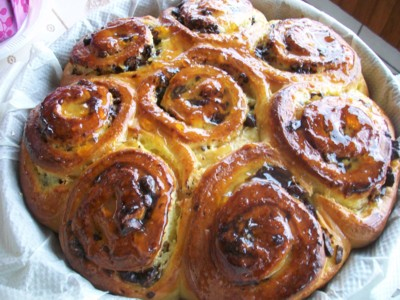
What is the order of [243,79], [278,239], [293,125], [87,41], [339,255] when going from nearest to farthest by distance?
1. [278,239]
2. [339,255]
3. [293,125]
4. [243,79]
5. [87,41]

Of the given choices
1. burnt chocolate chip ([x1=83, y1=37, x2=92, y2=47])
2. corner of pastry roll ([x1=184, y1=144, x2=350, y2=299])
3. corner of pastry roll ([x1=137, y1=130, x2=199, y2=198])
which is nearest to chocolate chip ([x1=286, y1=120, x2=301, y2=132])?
corner of pastry roll ([x1=184, y1=144, x2=350, y2=299])

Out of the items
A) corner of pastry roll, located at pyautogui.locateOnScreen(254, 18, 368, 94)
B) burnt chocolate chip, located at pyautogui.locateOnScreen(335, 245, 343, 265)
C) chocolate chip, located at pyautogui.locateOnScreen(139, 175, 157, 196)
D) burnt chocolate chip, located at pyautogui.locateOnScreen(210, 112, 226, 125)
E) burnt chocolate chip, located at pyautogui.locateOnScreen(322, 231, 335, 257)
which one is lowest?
burnt chocolate chip, located at pyautogui.locateOnScreen(335, 245, 343, 265)

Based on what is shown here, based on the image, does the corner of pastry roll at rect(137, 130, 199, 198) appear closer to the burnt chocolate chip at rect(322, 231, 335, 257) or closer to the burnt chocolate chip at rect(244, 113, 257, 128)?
the burnt chocolate chip at rect(244, 113, 257, 128)

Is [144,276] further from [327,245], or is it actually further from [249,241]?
[327,245]

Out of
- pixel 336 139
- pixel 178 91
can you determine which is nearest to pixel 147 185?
pixel 178 91

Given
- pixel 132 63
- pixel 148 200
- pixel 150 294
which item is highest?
pixel 132 63

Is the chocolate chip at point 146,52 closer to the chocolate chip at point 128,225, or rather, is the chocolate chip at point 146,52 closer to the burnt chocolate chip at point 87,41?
the burnt chocolate chip at point 87,41

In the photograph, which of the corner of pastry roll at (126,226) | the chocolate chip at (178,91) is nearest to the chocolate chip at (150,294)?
the corner of pastry roll at (126,226)
